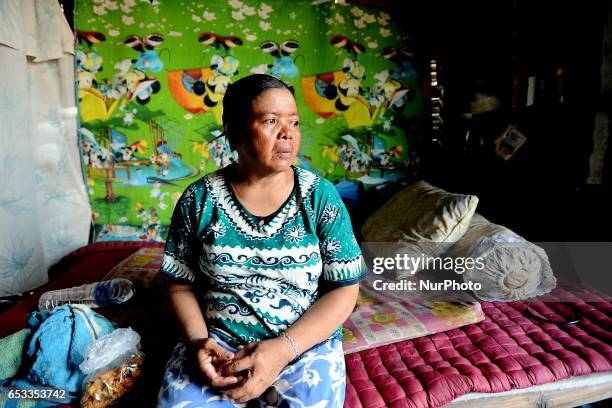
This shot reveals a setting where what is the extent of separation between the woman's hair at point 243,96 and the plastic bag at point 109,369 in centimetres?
73

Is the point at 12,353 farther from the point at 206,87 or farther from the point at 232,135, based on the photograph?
the point at 206,87

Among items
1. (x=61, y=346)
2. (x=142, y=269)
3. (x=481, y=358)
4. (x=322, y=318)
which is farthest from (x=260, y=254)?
(x=142, y=269)

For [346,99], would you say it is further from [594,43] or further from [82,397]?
[82,397]

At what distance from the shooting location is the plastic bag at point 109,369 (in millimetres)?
1097

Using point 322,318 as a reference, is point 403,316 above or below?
below

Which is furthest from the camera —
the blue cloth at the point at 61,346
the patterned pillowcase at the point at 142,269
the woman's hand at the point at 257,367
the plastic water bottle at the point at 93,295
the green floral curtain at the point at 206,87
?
the green floral curtain at the point at 206,87

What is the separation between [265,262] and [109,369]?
1.90ft

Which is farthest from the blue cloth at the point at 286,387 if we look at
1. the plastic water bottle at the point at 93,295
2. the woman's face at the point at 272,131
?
the plastic water bottle at the point at 93,295

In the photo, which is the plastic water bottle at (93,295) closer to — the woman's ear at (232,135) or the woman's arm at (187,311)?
the woman's arm at (187,311)

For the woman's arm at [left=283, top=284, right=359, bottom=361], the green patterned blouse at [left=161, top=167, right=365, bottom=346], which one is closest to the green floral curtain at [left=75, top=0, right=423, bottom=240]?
the green patterned blouse at [left=161, top=167, right=365, bottom=346]

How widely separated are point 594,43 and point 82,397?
2445 millimetres

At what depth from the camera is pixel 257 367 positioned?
0.94 meters

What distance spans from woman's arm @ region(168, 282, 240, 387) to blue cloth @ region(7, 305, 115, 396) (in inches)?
13.0

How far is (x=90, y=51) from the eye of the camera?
251 cm
